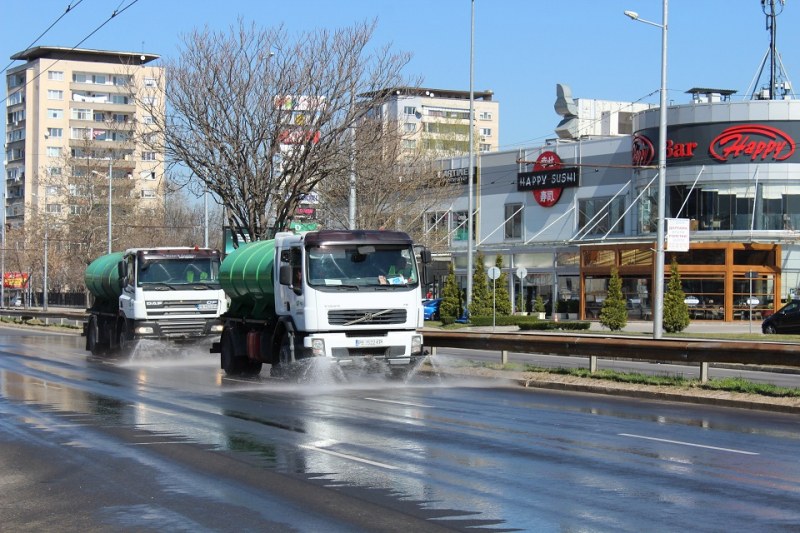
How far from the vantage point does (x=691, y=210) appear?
5688 cm

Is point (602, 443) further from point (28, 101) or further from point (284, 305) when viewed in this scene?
point (28, 101)

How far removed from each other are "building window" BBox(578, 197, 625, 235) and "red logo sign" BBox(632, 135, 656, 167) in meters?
3.26

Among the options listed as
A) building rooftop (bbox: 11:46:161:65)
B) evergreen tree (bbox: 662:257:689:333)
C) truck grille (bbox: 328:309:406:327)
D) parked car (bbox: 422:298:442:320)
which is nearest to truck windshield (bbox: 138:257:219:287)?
truck grille (bbox: 328:309:406:327)

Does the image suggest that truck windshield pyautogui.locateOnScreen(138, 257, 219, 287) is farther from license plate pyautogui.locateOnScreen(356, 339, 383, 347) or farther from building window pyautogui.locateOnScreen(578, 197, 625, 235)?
building window pyautogui.locateOnScreen(578, 197, 625, 235)

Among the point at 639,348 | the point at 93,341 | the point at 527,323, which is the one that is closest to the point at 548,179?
the point at 527,323

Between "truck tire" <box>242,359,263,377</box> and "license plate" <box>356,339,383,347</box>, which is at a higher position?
"license plate" <box>356,339,383,347</box>

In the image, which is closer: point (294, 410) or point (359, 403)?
point (294, 410)

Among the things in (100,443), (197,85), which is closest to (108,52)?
(197,85)

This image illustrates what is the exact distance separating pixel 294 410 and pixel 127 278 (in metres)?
14.6

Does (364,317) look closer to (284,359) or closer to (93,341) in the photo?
(284,359)

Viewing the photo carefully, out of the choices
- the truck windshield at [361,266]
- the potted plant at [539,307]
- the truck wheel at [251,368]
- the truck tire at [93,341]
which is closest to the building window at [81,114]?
the potted plant at [539,307]

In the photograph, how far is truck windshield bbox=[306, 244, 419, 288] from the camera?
824 inches

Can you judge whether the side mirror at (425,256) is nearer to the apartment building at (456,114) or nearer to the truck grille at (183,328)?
the truck grille at (183,328)

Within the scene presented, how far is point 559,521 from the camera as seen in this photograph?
323 inches
